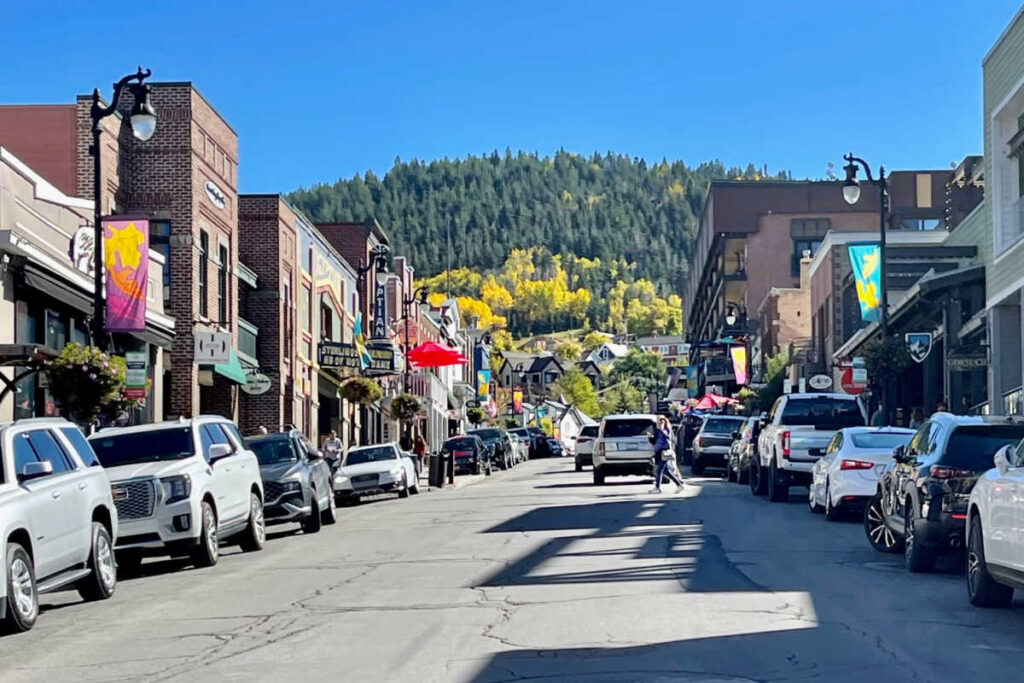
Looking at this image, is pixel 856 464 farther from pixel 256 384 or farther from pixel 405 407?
pixel 405 407

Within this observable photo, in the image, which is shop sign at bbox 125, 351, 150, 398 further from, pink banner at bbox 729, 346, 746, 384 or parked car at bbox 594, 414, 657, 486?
pink banner at bbox 729, 346, 746, 384

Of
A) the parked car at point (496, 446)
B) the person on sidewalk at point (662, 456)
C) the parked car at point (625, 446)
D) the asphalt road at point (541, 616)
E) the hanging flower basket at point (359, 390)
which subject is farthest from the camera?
the parked car at point (496, 446)

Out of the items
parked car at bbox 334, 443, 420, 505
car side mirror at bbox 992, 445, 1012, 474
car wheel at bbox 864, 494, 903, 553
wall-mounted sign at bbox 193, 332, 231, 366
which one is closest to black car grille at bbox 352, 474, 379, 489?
parked car at bbox 334, 443, 420, 505

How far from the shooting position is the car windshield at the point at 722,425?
1708 inches

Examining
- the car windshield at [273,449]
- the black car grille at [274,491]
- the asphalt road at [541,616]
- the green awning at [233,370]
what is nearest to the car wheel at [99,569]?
the asphalt road at [541,616]

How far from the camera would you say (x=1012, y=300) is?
106ft

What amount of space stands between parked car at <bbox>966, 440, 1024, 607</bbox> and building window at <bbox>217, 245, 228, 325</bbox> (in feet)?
95.8

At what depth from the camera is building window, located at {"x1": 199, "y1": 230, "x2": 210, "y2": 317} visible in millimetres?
37531

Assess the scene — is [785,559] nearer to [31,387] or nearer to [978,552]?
[978,552]

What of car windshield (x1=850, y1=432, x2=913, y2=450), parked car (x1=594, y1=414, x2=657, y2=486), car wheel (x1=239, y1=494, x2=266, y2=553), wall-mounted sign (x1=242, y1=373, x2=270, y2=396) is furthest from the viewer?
wall-mounted sign (x1=242, y1=373, x2=270, y2=396)

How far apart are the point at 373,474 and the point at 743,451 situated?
891cm

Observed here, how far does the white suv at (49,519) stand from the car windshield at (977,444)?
27.3ft

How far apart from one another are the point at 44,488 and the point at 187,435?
5790 millimetres

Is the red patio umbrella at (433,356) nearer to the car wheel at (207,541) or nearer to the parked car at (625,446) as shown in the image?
the parked car at (625,446)
